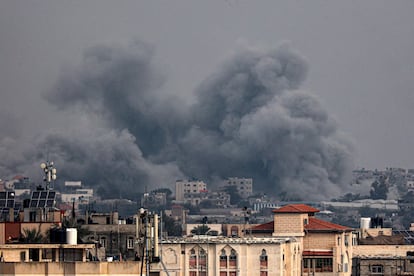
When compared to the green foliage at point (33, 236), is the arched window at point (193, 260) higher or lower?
lower

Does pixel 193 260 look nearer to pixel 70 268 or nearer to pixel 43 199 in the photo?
pixel 43 199

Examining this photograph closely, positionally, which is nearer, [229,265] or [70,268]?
[70,268]

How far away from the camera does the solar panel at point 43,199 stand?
65875mm

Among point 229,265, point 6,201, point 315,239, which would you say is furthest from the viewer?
point 6,201

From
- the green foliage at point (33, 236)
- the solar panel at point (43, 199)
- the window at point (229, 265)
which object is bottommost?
the window at point (229, 265)

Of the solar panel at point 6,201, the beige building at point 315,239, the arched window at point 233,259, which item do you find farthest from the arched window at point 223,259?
the solar panel at point 6,201

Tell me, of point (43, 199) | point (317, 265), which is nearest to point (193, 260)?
point (43, 199)

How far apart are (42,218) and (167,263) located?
449 centimetres

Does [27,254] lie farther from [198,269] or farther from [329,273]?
[329,273]

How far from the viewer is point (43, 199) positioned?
221 feet

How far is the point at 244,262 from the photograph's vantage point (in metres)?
59.7

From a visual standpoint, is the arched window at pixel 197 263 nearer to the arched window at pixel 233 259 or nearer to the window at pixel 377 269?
the arched window at pixel 233 259

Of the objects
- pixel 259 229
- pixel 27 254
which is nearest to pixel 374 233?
pixel 259 229

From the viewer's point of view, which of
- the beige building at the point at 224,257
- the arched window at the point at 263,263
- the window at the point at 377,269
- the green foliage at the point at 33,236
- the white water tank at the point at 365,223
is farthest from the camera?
the white water tank at the point at 365,223
